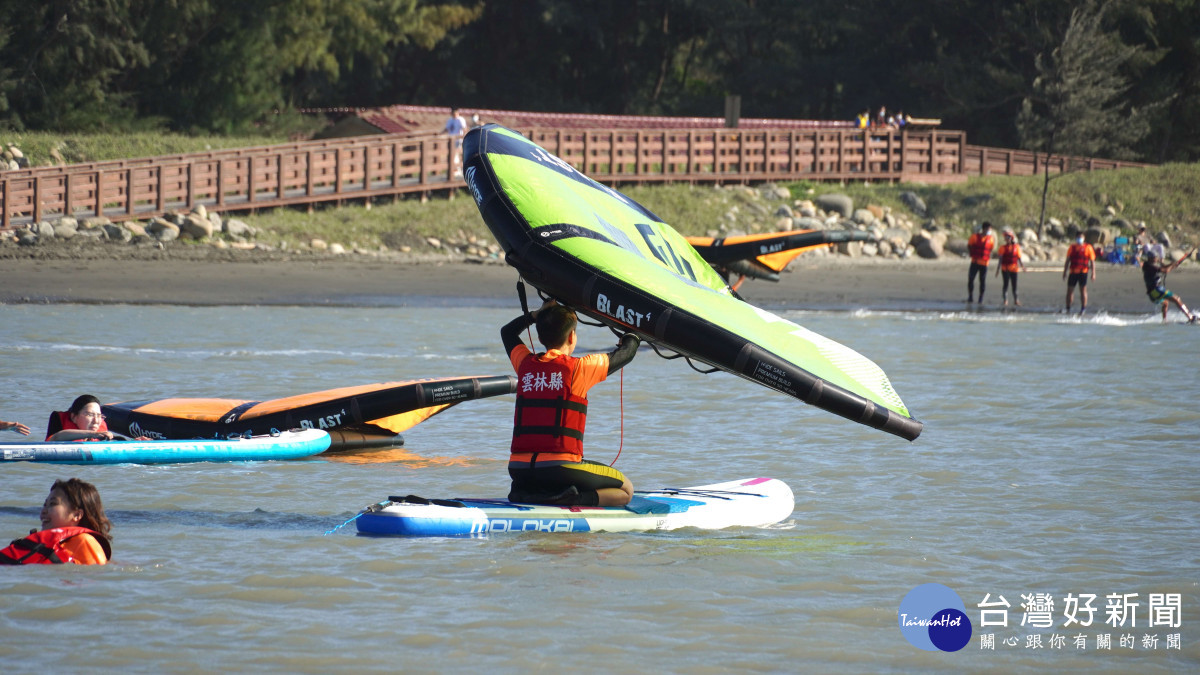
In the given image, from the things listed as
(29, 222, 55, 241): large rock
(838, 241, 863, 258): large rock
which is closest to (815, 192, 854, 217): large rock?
(838, 241, 863, 258): large rock

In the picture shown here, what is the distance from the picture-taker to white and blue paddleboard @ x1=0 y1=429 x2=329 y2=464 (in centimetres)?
982

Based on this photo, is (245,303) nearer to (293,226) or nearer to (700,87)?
(293,226)

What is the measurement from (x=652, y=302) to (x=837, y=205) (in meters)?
29.1

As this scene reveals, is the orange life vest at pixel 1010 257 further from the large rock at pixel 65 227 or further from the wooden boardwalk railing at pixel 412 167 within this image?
the large rock at pixel 65 227

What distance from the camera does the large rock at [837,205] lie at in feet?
115

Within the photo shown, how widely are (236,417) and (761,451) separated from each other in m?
A: 4.51

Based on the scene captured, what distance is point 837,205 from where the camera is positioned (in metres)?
35.2

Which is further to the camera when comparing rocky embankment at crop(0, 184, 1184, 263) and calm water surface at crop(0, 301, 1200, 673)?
rocky embankment at crop(0, 184, 1184, 263)

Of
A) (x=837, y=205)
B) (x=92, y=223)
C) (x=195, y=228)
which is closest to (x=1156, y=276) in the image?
(x=837, y=205)

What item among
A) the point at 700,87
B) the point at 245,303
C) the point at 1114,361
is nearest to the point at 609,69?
the point at 700,87

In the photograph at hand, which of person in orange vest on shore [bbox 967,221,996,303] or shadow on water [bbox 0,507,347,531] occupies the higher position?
person in orange vest on shore [bbox 967,221,996,303]

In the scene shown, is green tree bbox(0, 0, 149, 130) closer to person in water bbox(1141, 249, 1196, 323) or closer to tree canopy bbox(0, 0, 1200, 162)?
tree canopy bbox(0, 0, 1200, 162)

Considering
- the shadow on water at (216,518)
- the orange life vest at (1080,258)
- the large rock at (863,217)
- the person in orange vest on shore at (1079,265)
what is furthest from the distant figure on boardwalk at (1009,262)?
the shadow on water at (216,518)

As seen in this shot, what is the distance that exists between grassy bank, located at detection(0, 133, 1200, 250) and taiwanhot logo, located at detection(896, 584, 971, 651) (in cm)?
2210
